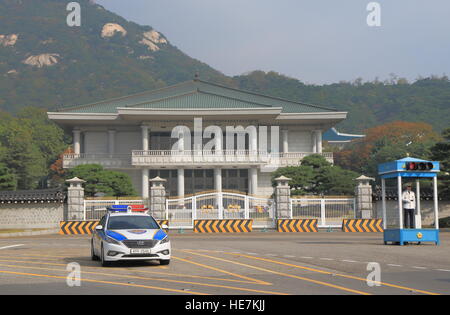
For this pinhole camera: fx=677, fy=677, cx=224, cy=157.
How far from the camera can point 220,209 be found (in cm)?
3800

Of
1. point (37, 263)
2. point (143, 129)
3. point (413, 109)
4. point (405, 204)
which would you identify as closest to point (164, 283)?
point (37, 263)

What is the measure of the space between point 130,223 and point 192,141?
→ 4730 centimetres

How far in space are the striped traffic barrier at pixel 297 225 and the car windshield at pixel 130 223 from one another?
19.5 meters

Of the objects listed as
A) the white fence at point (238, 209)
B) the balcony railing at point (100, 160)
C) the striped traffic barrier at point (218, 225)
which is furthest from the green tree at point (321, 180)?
the balcony railing at point (100, 160)

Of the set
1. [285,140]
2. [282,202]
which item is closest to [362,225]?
[282,202]

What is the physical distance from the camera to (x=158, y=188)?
126 feet

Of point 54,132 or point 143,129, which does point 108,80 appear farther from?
point 143,129

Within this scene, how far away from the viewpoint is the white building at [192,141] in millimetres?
61656

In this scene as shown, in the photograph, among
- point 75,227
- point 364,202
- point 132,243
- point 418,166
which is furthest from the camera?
point 364,202

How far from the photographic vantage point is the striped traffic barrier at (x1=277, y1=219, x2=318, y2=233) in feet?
120

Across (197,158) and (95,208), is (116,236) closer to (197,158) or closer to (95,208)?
(95,208)

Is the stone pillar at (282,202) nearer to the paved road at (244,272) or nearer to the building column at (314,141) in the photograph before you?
the paved road at (244,272)

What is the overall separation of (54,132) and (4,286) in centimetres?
9985

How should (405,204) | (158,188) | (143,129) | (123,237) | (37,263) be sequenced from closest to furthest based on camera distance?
1. (123,237)
2. (37,263)
3. (405,204)
4. (158,188)
5. (143,129)
